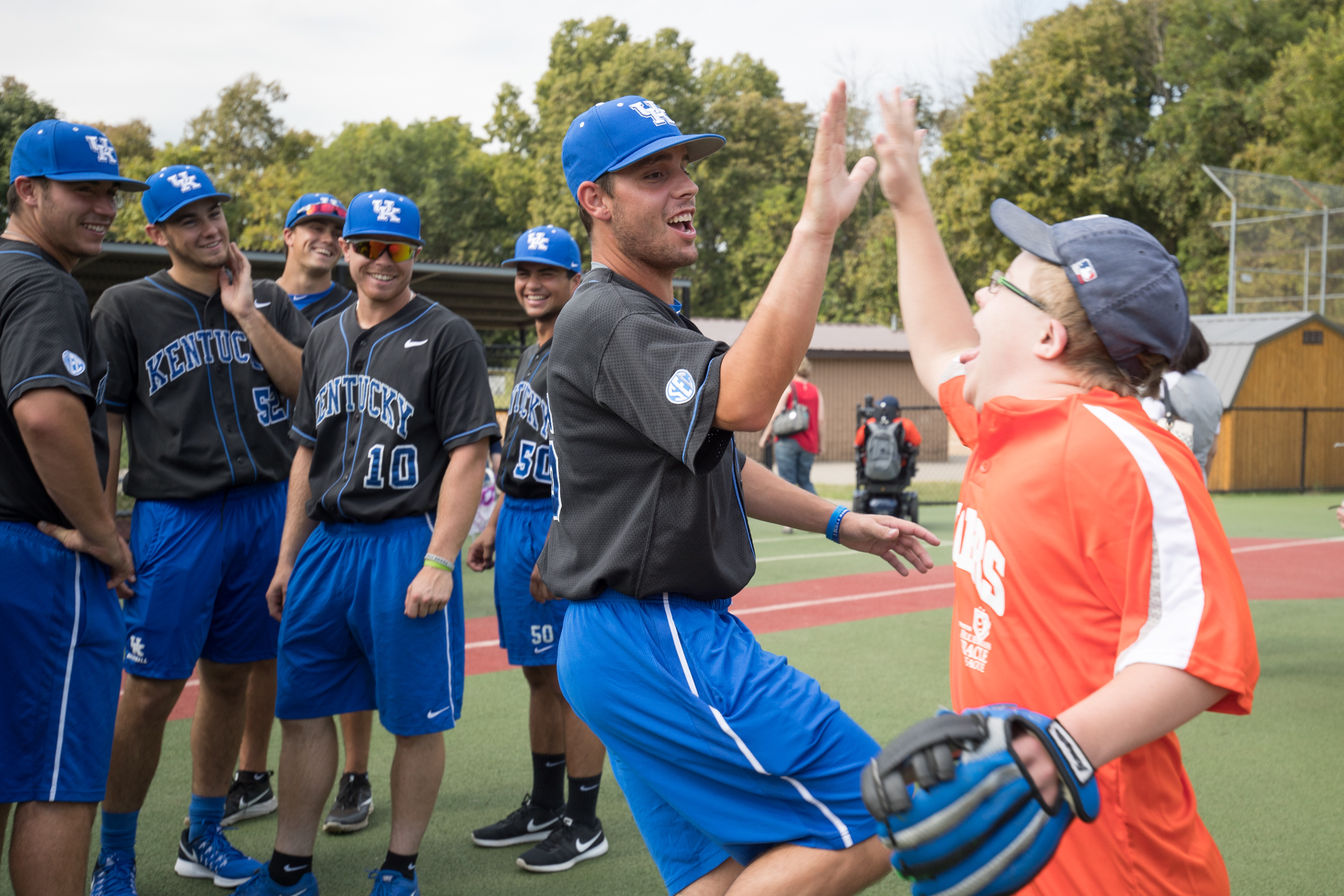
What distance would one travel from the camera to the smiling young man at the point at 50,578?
122 inches


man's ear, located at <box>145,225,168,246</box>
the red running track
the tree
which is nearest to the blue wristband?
man's ear, located at <box>145,225,168,246</box>

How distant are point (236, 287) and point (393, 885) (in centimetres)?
251

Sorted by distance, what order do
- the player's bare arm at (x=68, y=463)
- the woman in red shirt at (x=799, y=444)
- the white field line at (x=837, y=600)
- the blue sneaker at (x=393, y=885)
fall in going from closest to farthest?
the player's bare arm at (x=68, y=463), the blue sneaker at (x=393, y=885), the white field line at (x=837, y=600), the woman in red shirt at (x=799, y=444)

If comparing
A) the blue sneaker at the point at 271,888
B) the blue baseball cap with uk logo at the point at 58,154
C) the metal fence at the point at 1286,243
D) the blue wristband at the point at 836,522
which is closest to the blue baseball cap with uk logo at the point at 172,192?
the blue baseball cap with uk logo at the point at 58,154

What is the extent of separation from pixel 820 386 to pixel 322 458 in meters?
27.9

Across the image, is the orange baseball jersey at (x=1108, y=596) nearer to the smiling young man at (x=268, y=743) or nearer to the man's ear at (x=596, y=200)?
the man's ear at (x=596, y=200)

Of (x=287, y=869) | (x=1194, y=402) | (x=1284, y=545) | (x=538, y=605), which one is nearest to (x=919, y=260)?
(x=538, y=605)

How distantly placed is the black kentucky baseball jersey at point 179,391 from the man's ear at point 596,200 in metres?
2.47

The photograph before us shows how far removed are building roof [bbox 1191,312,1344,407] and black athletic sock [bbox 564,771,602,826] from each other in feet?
66.1

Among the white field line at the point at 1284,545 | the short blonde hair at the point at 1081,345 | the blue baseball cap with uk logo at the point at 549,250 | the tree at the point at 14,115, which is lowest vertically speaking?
the white field line at the point at 1284,545

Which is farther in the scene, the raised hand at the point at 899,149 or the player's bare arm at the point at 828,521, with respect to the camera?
the player's bare arm at the point at 828,521

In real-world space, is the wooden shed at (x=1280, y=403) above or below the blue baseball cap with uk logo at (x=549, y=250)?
below

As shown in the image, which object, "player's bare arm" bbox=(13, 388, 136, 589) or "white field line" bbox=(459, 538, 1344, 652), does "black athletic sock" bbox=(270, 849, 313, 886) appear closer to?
"player's bare arm" bbox=(13, 388, 136, 589)

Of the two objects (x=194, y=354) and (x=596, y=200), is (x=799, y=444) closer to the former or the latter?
(x=194, y=354)
